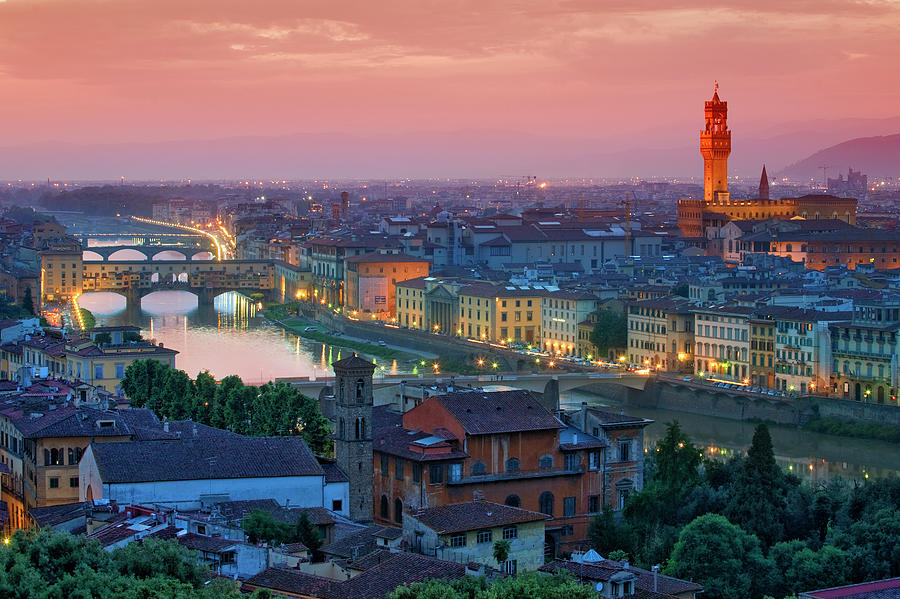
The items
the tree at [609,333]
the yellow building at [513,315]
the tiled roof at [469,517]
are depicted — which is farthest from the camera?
the yellow building at [513,315]

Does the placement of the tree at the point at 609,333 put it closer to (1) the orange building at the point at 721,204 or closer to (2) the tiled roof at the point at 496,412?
(2) the tiled roof at the point at 496,412

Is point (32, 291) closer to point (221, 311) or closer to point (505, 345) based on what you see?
point (221, 311)

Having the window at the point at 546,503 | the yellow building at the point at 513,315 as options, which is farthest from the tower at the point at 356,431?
the yellow building at the point at 513,315

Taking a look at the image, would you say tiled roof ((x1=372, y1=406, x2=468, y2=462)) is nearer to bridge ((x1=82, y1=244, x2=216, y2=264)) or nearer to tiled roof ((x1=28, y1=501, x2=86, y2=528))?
tiled roof ((x1=28, y1=501, x2=86, y2=528))

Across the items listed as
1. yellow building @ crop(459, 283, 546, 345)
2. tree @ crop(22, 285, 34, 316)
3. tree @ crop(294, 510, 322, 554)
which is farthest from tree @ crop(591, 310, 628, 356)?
tree @ crop(294, 510, 322, 554)

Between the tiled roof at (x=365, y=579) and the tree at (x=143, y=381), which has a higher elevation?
the tiled roof at (x=365, y=579)

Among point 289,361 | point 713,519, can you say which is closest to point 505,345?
point 289,361

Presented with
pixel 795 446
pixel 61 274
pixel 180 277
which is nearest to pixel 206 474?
pixel 795 446

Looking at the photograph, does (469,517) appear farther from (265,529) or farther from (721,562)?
(721,562)
